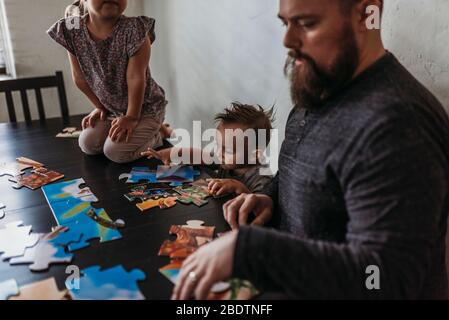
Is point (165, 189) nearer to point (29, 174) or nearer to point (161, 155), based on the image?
point (161, 155)

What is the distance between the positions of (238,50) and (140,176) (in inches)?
27.5

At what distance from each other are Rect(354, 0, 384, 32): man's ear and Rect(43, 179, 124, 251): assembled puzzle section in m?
0.69

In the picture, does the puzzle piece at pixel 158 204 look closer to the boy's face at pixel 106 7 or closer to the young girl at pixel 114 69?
the young girl at pixel 114 69

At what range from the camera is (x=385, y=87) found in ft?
2.29

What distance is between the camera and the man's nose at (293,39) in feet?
2.51

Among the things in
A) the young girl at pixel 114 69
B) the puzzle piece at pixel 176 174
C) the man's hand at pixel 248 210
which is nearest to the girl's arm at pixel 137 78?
the young girl at pixel 114 69

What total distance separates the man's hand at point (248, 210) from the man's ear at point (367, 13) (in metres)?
0.44

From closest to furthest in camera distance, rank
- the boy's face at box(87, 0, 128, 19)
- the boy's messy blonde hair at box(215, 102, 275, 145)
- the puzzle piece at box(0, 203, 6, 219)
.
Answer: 1. the puzzle piece at box(0, 203, 6, 219)
2. the boy's messy blonde hair at box(215, 102, 275, 145)
3. the boy's face at box(87, 0, 128, 19)

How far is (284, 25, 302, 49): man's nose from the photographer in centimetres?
76

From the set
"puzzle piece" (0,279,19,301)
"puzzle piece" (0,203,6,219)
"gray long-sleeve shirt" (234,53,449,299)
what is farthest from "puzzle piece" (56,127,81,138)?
"gray long-sleeve shirt" (234,53,449,299)

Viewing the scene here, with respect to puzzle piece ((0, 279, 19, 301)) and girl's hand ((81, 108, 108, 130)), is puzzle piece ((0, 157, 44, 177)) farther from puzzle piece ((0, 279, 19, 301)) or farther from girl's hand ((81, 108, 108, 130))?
puzzle piece ((0, 279, 19, 301))
